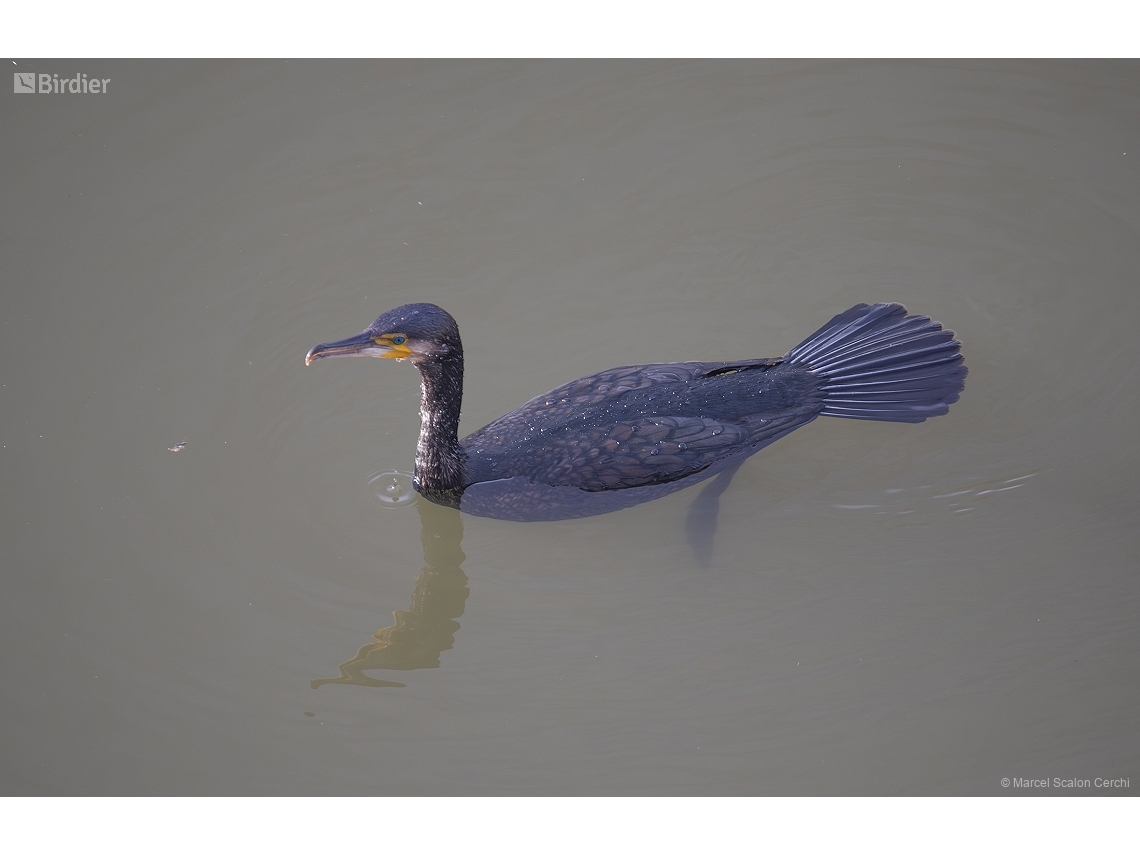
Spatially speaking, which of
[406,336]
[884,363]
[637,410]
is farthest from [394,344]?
[884,363]

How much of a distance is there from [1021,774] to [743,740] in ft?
3.45

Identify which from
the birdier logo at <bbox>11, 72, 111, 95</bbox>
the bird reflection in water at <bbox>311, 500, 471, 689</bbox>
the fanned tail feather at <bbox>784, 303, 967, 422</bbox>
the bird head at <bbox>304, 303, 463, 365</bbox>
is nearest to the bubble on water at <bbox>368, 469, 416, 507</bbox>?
the bird reflection in water at <bbox>311, 500, 471, 689</bbox>

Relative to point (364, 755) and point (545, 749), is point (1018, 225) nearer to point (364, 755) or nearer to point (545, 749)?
point (545, 749)

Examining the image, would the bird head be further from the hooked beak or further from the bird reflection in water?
the bird reflection in water

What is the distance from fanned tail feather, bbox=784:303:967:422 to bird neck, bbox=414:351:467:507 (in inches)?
64.6

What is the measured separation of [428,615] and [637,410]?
4.31 ft

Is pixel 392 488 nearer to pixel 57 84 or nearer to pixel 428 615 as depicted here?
pixel 428 615

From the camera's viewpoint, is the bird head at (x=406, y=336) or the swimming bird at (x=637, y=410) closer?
the bird head at (x=406, y=336)

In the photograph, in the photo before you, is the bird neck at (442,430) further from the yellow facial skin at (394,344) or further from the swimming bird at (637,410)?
the yellow facial skin at (394,344)

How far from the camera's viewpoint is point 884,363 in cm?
512

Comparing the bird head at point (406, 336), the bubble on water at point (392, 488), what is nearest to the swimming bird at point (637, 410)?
the bird head at point (406, 336)

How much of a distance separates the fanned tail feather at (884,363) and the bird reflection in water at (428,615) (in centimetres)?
186

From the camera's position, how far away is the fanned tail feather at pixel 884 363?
5027mm

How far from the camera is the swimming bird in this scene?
4.73 metres
